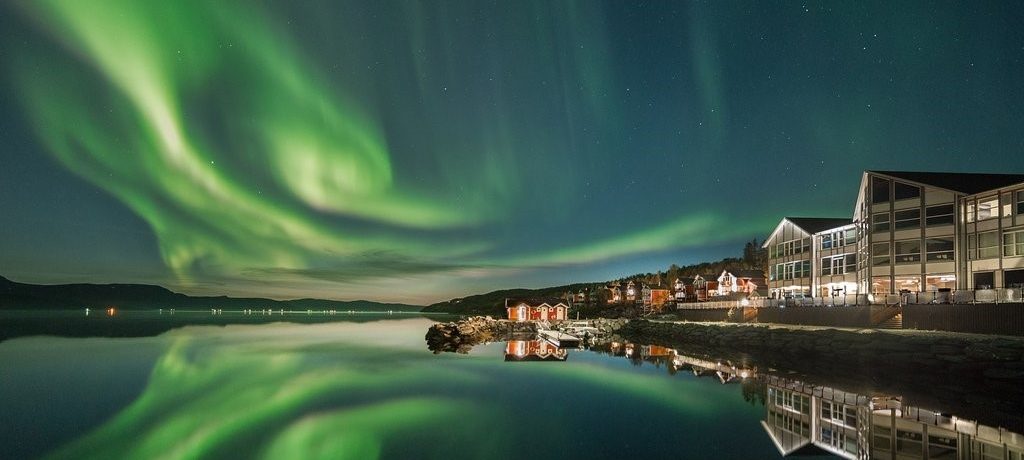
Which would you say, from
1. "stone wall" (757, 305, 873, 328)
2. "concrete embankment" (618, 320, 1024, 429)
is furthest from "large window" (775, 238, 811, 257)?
"concrete embankment" (618, 320, 1024, 429)

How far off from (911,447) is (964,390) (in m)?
12.7

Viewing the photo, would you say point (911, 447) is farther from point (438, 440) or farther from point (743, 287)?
point (743, 287)

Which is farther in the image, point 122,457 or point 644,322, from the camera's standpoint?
point 644,322

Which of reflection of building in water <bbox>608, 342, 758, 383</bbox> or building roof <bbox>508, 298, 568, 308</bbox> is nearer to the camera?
reflection of building in water <bbox>608, 342, 758, 383</bbox>

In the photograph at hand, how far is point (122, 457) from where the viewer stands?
15836 mm

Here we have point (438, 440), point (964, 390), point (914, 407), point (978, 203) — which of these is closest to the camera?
point (438, 440)

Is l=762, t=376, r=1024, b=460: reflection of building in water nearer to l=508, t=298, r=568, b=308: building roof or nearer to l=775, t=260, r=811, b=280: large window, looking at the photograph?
l=775, t=260, r=811, b=280: large window

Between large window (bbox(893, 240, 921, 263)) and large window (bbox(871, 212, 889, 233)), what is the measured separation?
5.81ft

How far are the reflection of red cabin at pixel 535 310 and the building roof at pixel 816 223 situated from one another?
5239 cm

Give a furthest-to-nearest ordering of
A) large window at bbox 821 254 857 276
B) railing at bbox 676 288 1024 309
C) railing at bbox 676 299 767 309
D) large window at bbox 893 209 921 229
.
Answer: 1. railing at bbox 676 299 767 309
2. large window at bbox 821 254 857 276
3. large window at bbox 893 209 921 229
4. railing at bbox 676 288 1024 309

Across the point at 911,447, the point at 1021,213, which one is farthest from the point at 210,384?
the point at 1021,213

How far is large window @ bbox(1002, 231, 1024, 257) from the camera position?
40562mm

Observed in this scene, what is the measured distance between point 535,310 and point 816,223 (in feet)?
186

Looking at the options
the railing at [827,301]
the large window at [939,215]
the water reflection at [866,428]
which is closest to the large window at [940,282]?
the large window at [939,215]
